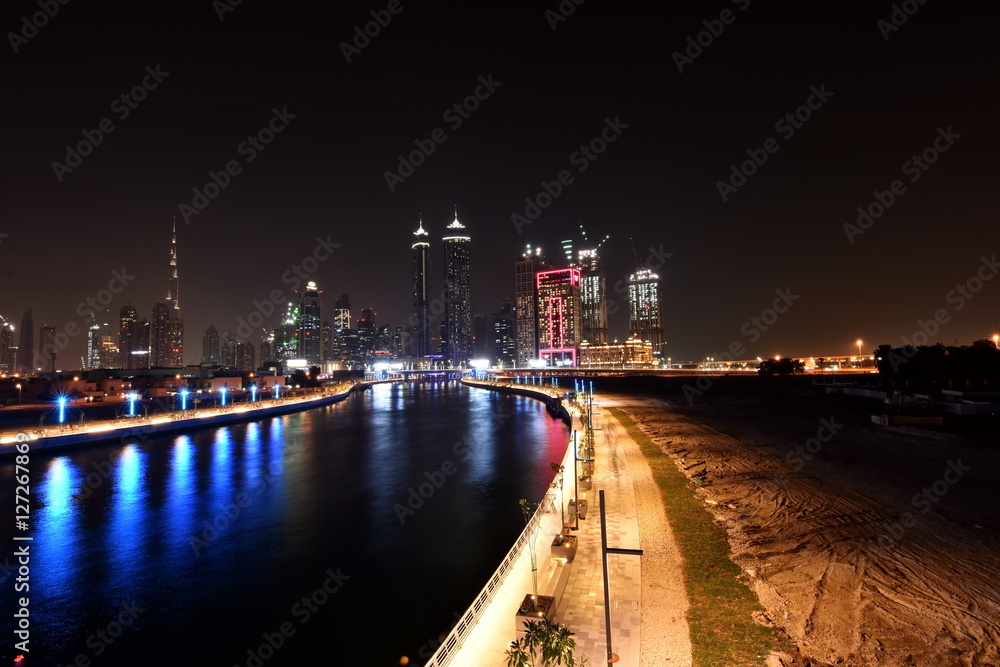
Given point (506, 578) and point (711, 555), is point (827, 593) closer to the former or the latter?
point (711, 555)

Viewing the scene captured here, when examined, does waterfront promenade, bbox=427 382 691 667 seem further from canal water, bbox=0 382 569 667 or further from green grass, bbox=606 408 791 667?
canal water, bbox=0 382 569 667

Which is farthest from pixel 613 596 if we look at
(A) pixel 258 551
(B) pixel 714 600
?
(A) pixel 258 551

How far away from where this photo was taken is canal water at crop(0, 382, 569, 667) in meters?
12.6

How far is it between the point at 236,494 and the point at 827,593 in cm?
2757

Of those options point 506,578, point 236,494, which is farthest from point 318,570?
point 236,494

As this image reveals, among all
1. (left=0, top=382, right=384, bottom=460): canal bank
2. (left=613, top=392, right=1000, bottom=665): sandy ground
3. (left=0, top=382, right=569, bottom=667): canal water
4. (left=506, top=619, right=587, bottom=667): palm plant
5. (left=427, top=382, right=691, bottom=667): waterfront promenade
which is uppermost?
(left=506, top=619, right=587, bottom=667): palm plant

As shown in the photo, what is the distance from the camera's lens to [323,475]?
31906mm

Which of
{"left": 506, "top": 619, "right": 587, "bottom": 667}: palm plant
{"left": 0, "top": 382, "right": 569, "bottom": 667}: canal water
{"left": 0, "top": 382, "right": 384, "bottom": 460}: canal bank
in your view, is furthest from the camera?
{"left": 0, "top": 382, "right": 384, "bottom": 460}: canal bank

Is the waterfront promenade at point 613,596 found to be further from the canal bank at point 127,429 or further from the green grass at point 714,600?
the canal bank at point 127,429

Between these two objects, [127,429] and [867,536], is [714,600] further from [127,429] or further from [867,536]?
[127,429]

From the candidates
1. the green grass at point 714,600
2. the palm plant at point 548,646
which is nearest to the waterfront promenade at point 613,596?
the green grass at point 714,600

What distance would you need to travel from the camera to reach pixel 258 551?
61.0ft

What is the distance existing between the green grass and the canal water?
6.27 meters

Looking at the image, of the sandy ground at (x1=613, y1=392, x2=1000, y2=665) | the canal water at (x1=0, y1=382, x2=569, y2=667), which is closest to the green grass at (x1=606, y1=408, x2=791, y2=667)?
the sandy ground at (x1=613, y1=392, x2=1000, y2=665)
